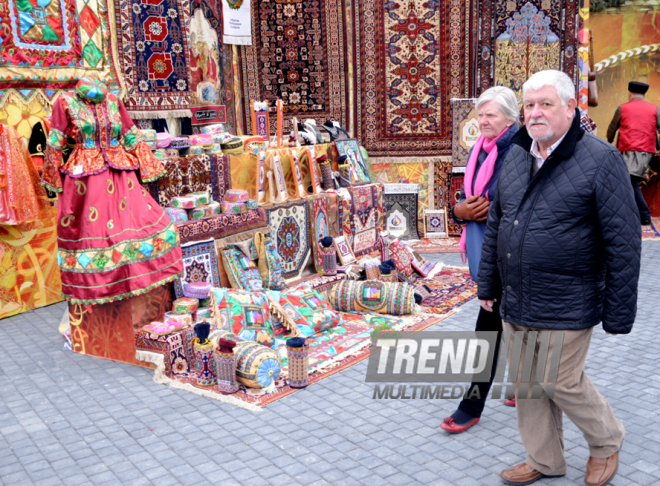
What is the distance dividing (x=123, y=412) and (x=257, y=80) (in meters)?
6.31

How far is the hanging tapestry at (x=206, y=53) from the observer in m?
8.41

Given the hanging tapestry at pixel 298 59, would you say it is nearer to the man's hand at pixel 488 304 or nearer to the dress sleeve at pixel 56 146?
the dress sleeve at pixel 56 146

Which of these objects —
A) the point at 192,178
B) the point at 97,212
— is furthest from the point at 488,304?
the point at 192,178

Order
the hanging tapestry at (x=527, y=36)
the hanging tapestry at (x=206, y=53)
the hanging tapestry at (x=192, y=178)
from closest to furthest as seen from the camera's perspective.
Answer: the hanging tapestry at (x=192, y=178) < the hanging tapestry at (x=206, y=53) < the hanging tapestry at (x=527, y=36)

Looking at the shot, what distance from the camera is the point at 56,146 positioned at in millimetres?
4797

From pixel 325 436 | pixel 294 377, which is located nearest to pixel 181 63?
pixel 294 377

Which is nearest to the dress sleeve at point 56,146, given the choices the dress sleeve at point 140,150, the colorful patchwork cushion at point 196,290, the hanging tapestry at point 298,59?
the dress sleeve at point 140,150

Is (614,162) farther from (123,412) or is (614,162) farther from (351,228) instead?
(351,228)

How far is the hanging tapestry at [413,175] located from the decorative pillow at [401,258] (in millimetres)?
2651

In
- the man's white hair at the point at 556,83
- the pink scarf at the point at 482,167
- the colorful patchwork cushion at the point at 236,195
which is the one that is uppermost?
the man's white hair at the point at 556,83

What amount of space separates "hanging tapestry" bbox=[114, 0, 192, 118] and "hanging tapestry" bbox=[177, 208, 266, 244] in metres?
2.15

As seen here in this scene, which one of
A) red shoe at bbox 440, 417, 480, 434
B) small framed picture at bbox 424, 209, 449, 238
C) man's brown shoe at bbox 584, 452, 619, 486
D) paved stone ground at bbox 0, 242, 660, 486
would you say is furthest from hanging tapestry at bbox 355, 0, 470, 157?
man's brown shoe at bbox 584, 452, 619, 486

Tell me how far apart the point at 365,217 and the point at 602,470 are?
5.08 meters

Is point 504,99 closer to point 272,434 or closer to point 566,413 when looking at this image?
point 566,413
